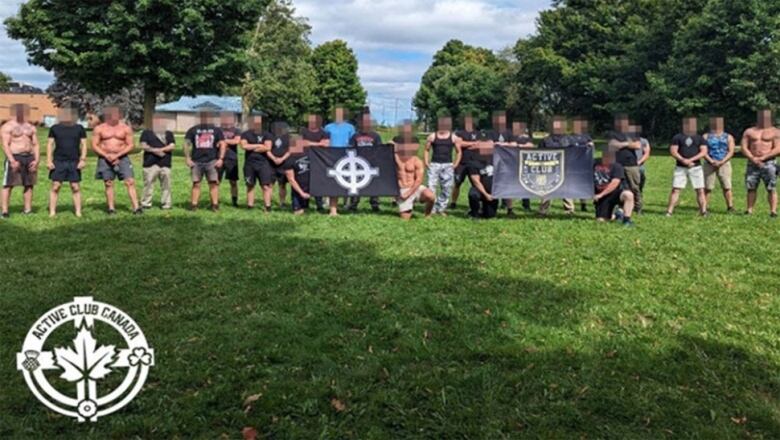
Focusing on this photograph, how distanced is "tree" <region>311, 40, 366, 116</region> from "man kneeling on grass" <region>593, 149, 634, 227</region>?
6824cm

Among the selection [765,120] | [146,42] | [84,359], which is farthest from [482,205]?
[146,42]

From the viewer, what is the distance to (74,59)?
83.0ft

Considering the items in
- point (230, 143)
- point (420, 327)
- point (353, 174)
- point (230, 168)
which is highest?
point (230, 143)

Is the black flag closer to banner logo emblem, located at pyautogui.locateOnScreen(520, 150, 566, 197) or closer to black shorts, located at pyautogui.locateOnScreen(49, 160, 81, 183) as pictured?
banner logo emblem, located at pyautogui.locateOnScreen(520, 150, 566, 197)

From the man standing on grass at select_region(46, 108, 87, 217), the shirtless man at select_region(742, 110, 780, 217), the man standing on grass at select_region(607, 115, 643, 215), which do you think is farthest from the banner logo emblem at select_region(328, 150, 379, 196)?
the shirtless man at select_region(742, 110, 780, 217)

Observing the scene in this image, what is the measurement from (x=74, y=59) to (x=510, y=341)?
24.5 meters

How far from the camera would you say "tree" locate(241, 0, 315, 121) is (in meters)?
53.1

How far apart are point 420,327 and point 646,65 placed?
41752 mm

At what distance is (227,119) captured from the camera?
39.9 ft

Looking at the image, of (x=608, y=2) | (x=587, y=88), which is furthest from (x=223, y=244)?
(x=608, y=2)

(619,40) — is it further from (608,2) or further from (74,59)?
(74,59)

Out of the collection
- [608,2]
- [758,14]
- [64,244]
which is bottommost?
[64,244]

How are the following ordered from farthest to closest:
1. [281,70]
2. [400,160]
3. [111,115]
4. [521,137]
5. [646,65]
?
[281,70] → [646,65] → [521,137] → [400,160] → [111,115]

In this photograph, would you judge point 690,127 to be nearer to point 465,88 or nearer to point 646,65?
point 646,65
